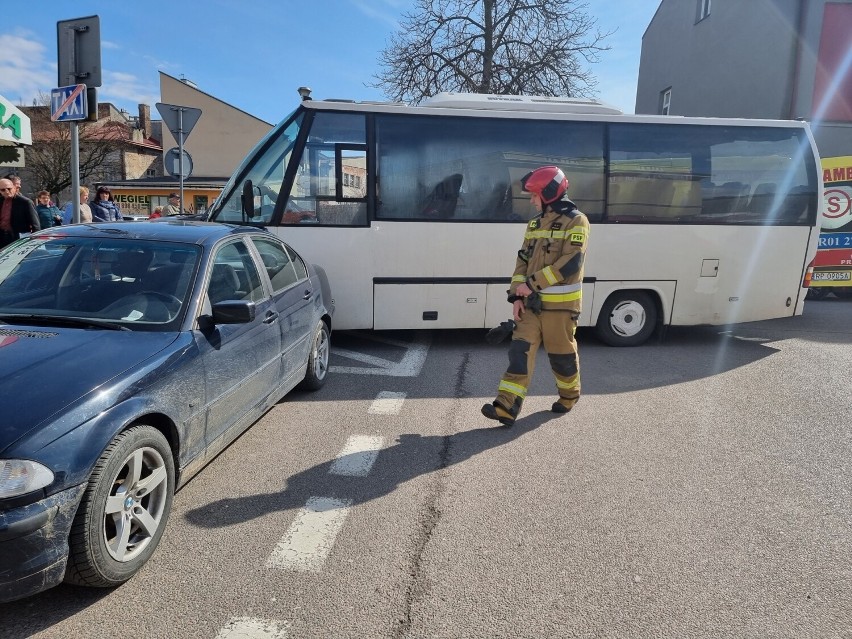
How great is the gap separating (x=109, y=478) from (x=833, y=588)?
336cm

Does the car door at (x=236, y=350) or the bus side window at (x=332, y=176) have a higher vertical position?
the bus side window at (x=332, y=176)

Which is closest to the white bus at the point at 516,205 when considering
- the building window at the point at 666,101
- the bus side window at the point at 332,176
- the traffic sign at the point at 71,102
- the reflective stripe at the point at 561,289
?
the bus side window at the point at 332,176

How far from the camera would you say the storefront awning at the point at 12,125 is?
10027 mm

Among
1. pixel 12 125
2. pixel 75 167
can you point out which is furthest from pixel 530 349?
pixel 12 125

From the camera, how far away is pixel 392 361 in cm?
668

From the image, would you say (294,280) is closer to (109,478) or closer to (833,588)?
(109,478)

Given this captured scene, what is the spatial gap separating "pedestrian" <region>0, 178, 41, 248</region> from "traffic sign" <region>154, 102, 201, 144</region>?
2.51 metres

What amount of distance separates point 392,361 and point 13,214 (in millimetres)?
5251

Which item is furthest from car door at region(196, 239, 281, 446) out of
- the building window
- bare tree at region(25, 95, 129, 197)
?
bare tree at region(25, 95, 129, 197)

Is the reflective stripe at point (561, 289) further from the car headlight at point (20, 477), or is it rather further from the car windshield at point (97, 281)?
the car headlight at point (20, 477)

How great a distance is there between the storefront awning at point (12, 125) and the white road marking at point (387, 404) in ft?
30.7

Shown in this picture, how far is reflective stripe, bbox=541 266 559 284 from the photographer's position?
4.46 metres

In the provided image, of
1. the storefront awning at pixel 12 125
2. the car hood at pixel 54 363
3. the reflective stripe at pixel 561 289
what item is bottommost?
the car hood at pixel 54 363

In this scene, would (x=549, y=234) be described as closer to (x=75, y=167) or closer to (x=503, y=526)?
(x=503, y=526)
